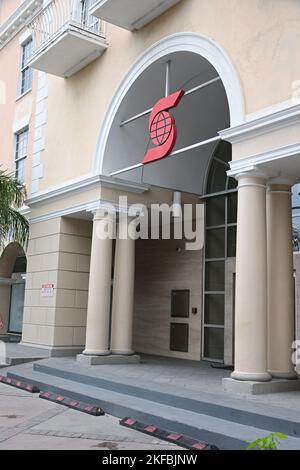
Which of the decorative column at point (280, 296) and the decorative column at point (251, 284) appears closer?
the decorative column at point (251, 284)

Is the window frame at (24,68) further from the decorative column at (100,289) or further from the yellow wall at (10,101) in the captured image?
the decorative column at (100,289)

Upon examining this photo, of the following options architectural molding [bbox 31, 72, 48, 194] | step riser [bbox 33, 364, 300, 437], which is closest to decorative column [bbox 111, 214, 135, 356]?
step riser [bbox 33, 364, 300, 437]

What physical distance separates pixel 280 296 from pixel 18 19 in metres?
13.2

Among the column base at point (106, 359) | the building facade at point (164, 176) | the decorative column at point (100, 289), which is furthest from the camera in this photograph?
the decorative column at point (100, 289)

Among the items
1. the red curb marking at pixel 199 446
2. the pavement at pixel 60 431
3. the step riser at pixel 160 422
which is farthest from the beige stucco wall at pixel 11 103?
the red curb marking at pixel 199 446

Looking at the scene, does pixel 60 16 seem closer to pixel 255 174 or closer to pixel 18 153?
pixel 18 153

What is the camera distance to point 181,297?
1421cm

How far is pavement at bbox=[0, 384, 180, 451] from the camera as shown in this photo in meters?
6.22

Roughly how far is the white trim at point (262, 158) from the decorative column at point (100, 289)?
13.8ft

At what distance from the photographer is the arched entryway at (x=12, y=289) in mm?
17578

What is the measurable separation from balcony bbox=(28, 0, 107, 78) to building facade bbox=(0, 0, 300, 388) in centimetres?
4

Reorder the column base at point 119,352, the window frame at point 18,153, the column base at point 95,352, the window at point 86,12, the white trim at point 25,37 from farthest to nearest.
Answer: the white trim at point 25,37 < the window frame at point 18,153 < the window at point 86,12 < the column base at point 119,352 < the column base at point 95,352

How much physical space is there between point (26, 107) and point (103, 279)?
23.5 ft
